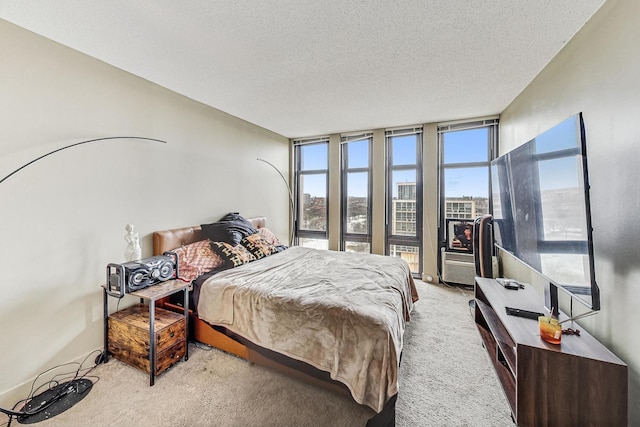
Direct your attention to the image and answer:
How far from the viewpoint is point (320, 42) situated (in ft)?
6.31

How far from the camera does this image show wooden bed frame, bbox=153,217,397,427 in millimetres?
1610

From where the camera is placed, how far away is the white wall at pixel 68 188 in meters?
1.69

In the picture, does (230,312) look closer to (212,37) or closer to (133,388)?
(133,388)

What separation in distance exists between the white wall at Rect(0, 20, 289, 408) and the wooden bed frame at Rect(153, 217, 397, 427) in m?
0.17

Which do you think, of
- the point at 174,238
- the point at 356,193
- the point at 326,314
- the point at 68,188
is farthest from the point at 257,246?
the point at 356,193

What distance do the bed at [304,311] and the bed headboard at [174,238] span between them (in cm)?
1

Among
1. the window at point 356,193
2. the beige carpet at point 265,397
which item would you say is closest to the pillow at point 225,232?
the beige carpet at point 265,397

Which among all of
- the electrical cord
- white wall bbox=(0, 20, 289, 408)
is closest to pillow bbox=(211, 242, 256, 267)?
white wall bbox=(0, 20, 289, 408)

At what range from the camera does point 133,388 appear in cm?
176

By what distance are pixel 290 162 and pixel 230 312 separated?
354cm

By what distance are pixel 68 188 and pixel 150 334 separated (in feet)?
4.43

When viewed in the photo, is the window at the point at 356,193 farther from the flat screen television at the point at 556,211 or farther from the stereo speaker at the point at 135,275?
the stereo speaker at the point at 135,275

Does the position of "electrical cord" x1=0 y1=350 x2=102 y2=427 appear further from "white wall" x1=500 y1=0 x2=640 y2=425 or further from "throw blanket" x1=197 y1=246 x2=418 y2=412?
"white wall" x1=500 y1=0 x2=640 y2=425

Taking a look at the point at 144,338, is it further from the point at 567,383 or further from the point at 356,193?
the point at 356,193
